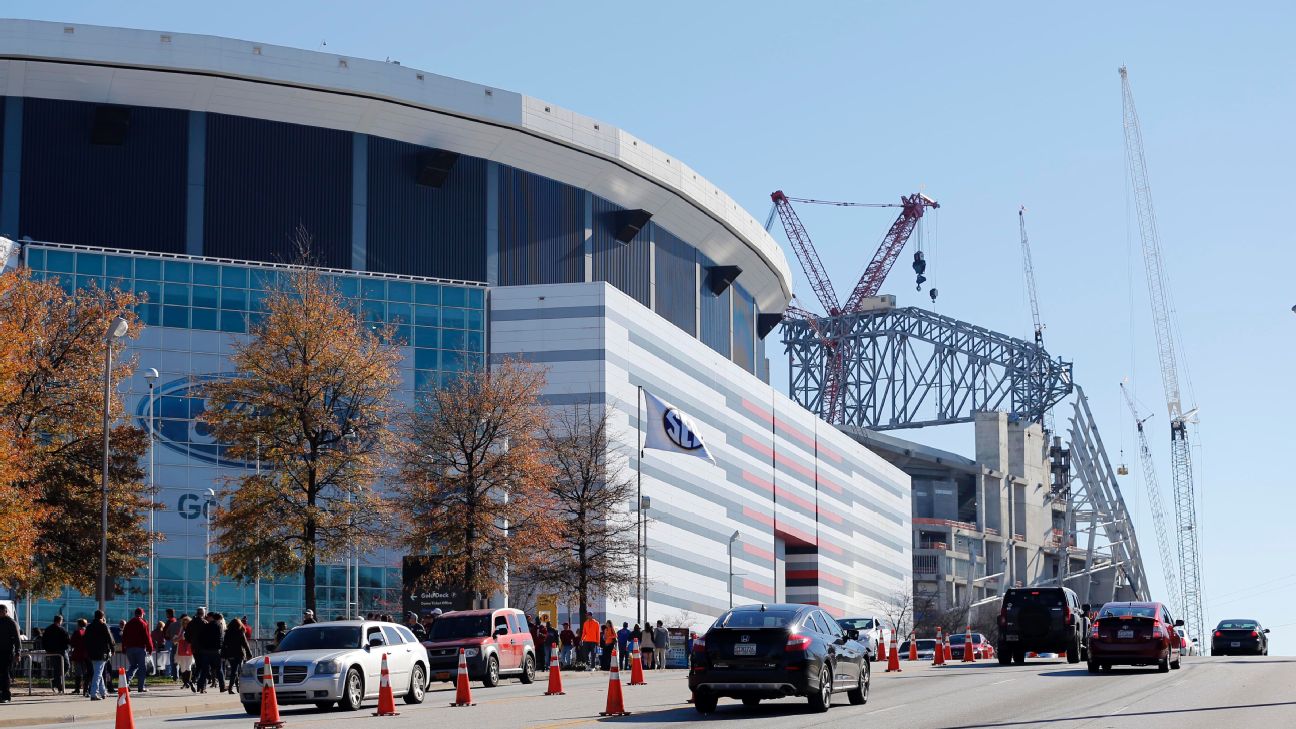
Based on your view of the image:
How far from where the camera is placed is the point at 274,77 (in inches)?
3095

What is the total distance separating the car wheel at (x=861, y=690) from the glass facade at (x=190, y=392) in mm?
47279

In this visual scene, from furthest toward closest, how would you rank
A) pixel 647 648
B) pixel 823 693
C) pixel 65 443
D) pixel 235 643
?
pixel 647 648
pixel 65 443
pixel 235 643
pixel 823 693

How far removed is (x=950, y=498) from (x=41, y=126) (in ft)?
414

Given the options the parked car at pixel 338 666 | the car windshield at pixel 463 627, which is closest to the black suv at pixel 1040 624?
the car windshield at pixel 463 627

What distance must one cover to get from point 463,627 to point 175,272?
4181cm

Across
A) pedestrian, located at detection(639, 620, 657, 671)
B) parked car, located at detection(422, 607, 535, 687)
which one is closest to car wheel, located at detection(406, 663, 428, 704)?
parked car, located at detection(422, 607, 535, 687)

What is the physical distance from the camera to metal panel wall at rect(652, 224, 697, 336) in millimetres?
96562

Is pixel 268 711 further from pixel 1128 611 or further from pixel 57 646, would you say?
pixel 1128 611

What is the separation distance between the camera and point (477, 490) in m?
55.4

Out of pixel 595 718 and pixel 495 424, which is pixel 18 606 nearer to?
pixel 495 424

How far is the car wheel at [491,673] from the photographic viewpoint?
37.0 m

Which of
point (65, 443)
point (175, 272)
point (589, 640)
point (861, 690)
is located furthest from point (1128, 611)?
point (175, 272)

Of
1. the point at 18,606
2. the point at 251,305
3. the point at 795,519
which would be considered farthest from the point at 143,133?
the point at 795,519

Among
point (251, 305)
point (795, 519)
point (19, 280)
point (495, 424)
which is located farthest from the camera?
point (795, 519)
